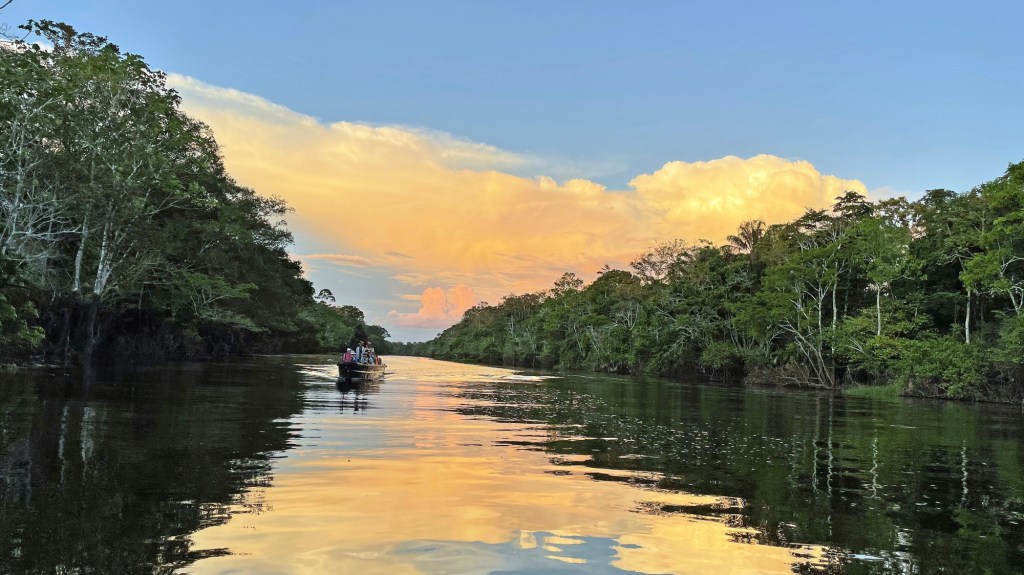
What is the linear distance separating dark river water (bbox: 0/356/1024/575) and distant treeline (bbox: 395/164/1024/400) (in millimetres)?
22657

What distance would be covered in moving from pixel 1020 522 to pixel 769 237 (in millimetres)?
56150

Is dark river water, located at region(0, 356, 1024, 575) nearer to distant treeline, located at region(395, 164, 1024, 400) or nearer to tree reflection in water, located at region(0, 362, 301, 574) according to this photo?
tree reflection in water, located at region(0, 362, 301, 574)

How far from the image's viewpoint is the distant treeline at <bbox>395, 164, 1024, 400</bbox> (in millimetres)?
37219

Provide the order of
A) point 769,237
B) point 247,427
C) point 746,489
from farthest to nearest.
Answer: point 769,237
point 247,427
point 746,489

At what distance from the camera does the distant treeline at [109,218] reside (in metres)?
25.2

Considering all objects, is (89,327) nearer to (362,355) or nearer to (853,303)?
(362,355)

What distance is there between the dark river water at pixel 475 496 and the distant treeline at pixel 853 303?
74.3 feet

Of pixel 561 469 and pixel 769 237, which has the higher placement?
pixel 769 237

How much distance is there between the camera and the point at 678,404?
2750cm

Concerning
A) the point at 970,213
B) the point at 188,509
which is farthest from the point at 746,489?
the point at 970,213

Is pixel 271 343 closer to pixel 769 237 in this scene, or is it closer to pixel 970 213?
pixel 769 237

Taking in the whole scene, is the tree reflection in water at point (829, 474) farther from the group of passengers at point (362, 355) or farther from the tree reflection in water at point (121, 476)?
the group of passengers at point (362, 355)

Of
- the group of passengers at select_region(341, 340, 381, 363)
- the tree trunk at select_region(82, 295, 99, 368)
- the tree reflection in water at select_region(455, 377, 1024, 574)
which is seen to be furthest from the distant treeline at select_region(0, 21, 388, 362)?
the tree reflection in water at select_region(455, 377, 1024, 574)

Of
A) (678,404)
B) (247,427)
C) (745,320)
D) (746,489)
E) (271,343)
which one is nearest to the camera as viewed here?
(746,489)
